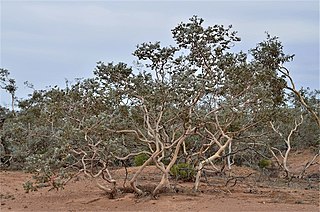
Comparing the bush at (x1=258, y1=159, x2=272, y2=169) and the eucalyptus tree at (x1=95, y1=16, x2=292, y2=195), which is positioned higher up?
the eucalyptus tree at (x1=95, y1=16, x2=292, y2=195)

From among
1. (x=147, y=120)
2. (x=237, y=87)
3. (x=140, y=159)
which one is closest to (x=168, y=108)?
(x=147, y=120)

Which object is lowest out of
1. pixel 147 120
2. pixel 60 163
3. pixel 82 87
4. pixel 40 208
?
pixel 40 208

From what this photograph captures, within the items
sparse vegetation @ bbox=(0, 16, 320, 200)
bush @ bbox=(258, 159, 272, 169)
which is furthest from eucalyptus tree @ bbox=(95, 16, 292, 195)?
bush @ bbox=(258, 159, 272, 169)

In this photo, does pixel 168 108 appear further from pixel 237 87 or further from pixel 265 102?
pixel 265 102

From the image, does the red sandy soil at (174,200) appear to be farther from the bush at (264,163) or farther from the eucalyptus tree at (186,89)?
the bush at (264,163)

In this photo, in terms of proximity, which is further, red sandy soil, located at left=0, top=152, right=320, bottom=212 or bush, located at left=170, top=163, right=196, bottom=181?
bush, located at left=170, top=163, right=196, bottom=181

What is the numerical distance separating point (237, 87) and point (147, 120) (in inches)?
93.3

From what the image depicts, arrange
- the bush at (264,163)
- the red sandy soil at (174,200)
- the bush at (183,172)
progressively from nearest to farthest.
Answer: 1. the red sandy soil at (174,200)
2. the bush at (183,172)
3. the bush at (264,163)

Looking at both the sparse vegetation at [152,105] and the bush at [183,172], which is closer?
the sparse vegetation at [152,105]

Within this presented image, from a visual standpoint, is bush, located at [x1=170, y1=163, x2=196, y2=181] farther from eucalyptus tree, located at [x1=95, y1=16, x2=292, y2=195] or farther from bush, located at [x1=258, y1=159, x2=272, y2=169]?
bush, located at [x1=258, y1=159, x2=272, y2=169]

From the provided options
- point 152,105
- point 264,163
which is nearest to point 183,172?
point 152,105

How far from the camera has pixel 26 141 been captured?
40.7 feet

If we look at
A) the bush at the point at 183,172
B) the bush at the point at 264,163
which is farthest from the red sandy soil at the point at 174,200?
the bush at the point at 264,163

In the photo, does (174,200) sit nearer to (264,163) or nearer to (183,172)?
(183,172)
